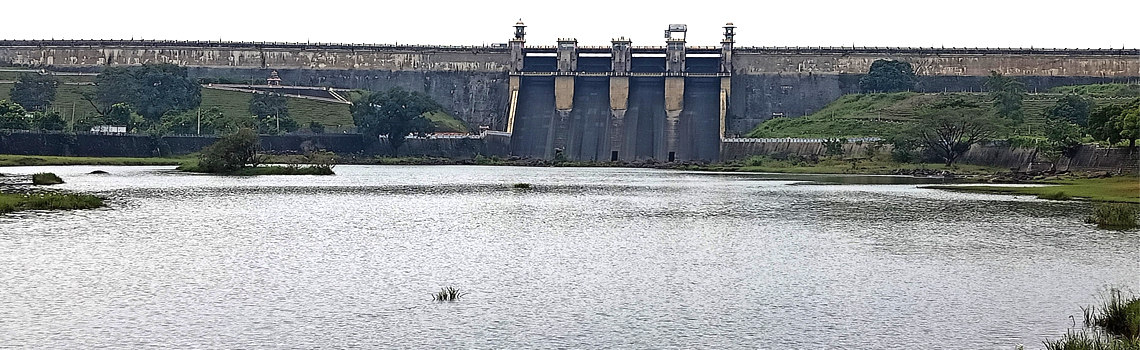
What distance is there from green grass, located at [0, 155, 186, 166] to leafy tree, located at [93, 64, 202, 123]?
652 inches

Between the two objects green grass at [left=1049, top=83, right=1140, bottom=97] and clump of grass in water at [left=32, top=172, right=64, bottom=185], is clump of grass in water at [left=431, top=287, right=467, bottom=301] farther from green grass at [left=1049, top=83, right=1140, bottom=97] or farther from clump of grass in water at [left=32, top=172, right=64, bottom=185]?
green grass at [left=1049, top=83, right=1140, bottom=97]

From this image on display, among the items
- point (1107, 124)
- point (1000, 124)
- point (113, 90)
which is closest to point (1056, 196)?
point (1107, 124)

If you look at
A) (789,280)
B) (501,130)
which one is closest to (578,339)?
(789,280)

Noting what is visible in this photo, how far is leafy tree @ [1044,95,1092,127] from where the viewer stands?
10231 cm

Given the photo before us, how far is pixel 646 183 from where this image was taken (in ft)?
263

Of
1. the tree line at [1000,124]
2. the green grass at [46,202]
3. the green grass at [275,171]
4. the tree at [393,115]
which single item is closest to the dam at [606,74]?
the tree at [393,115]

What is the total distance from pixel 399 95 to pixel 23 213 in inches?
3065

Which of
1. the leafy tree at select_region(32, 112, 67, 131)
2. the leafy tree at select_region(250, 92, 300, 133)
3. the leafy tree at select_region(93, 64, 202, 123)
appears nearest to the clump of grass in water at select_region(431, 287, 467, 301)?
the leafy tree at select_region(32, 112, 67, 131)

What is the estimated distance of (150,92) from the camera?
121750 millimetres

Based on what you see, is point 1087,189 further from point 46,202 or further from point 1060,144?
point 46,202

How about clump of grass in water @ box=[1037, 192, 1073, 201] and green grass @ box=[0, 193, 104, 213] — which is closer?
green grass @ box=[0, 193, 104, 213]

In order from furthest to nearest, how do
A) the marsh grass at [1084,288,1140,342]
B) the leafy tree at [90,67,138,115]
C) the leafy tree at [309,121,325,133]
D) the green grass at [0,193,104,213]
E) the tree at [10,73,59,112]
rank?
the leafy tree at [90,67,138,115]
the tree at [10,73,59,112]
the leafy tree at [309,121,325,133]
the green grass at [0,193,104,213]
the marsh grass at [1084,288,1140,342]

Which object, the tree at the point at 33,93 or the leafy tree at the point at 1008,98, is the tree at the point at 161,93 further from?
the leafy tree at the point at 1008,98

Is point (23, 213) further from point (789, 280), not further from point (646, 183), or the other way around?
point (646, 183)
